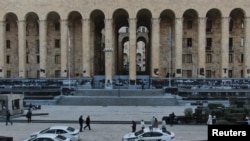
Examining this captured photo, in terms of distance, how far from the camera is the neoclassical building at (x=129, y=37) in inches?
2178

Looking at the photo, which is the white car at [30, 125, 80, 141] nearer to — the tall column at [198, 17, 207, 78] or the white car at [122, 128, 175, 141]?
the white car at [122, 128, 175, 141]

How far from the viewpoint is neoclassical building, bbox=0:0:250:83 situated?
5531 cm

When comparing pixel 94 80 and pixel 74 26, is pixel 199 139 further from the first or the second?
pixel 74 26

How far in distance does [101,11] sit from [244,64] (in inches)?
937

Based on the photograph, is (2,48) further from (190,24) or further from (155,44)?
(190,24)

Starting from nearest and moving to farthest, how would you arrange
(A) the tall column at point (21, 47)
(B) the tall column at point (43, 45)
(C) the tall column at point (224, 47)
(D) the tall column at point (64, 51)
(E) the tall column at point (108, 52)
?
1. (C) the tall column at point (224, 47)
2. (E) the tall column at point (108, 52)
3. (D) the tall column at point (64, 51)
4. (B) the tall column at point (43, 45)
5. (A) the tall column at point (21, 47)

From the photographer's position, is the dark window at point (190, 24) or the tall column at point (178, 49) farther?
the dark window at point (190, 24)

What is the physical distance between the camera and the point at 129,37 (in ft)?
184

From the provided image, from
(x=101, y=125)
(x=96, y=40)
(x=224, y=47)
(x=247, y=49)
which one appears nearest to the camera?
(x=101, y=125)

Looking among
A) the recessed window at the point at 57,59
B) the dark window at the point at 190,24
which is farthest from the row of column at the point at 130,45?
the dark window at the point at 190,24

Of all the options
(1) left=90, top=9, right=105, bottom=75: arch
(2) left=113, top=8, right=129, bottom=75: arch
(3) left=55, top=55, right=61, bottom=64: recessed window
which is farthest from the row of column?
(2) left=113, top=8, right=129, bottom=75: arch

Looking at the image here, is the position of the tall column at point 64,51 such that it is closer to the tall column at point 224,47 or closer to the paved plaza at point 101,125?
the paved plaza at point 101,125

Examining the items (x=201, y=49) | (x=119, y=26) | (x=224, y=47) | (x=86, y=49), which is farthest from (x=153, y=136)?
(x=119, y=26)

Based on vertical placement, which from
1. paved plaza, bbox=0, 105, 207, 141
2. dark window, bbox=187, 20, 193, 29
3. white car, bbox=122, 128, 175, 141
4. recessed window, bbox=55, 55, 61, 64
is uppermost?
dark window, bbox=187, 20, 193, 29
